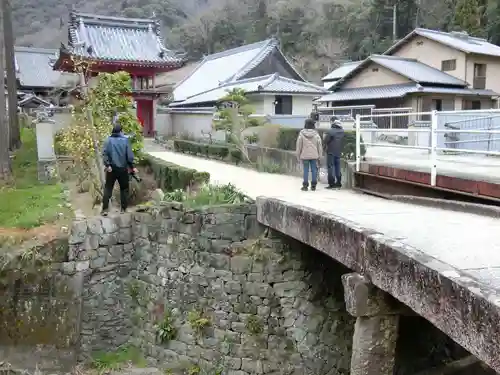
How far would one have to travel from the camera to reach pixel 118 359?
360 inches

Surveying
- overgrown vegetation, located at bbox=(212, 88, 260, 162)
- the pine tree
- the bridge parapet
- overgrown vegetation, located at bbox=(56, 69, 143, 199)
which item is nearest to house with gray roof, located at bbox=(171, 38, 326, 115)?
overgrown vegetation, located at bbox=(212, 88, 260, 162)

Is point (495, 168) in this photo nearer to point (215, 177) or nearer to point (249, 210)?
point (249, 210)

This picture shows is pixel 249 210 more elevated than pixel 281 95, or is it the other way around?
pixel 281 95

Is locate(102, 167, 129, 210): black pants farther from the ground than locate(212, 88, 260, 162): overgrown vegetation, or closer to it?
closer to it

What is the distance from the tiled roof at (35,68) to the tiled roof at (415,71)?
26763mm

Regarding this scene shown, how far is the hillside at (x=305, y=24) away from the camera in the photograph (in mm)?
43031

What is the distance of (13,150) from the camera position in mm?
18906

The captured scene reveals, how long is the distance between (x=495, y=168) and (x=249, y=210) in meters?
4.20

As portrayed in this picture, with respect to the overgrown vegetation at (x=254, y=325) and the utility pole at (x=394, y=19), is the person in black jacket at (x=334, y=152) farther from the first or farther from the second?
the utility pole at (x=394, y=19)

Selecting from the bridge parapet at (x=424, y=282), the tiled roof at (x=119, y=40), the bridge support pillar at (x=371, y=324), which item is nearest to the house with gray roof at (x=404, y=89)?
the tiled roof at (x=119, y=40)

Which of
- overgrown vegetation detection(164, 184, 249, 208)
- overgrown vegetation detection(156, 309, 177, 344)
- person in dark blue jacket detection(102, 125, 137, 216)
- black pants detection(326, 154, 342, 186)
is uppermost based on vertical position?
person in dark blue jacket detection(102, 125, 137, 216)

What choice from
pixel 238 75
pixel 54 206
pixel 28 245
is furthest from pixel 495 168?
pixel 238 75

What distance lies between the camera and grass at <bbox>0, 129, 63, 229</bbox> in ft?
33.1

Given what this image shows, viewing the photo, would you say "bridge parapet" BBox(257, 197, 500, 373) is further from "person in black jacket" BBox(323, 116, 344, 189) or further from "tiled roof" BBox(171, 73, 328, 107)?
→ "tiled roof" BBox(171, 73, 328, 107)
